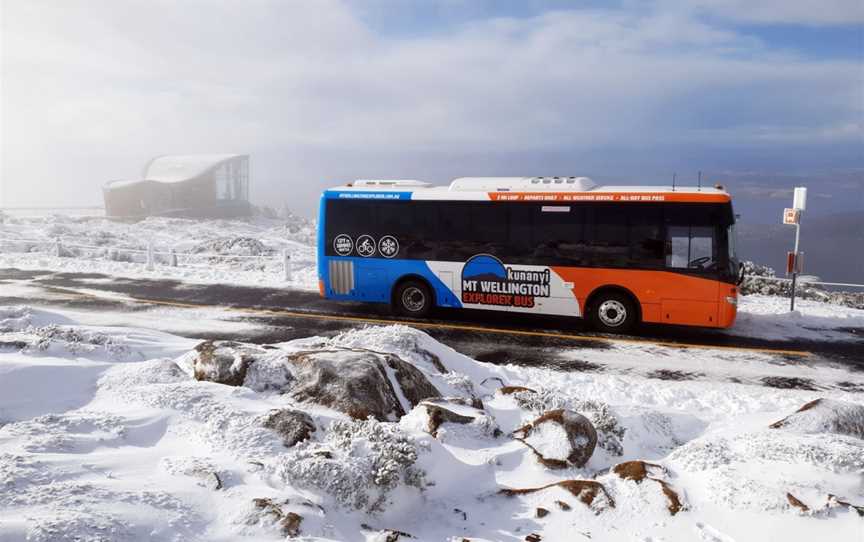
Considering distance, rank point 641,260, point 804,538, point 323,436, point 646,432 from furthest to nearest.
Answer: point 641,260 < point 646,432 < point 323,436 < point 804,538

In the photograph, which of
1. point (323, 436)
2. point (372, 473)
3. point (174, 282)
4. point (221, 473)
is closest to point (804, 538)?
point (372, 473)

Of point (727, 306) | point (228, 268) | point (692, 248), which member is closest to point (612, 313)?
point (692, 248)

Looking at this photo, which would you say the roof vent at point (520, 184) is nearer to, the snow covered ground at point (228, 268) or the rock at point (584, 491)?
the snow covered ground at point (228, 268)

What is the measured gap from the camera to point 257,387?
6.70 m

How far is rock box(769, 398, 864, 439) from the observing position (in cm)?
614

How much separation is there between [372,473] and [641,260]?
908 centimetres

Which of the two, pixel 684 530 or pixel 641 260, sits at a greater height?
pixel 641 260

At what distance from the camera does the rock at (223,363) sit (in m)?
6.86

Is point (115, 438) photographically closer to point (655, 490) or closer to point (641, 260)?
point (655, 490)

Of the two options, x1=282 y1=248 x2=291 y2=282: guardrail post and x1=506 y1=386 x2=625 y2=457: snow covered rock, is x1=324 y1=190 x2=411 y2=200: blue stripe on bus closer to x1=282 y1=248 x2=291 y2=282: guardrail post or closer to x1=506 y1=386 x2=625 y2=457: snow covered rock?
x1=282 y1=248 x2=291 y2=282: guardrail post

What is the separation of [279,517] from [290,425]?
4.96ft

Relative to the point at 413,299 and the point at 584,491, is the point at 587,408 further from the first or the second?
the point at 413,299

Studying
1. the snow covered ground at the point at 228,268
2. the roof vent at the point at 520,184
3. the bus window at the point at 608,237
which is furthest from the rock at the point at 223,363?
the snow covered ground at the point at 228,268

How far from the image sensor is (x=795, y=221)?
15391mm
